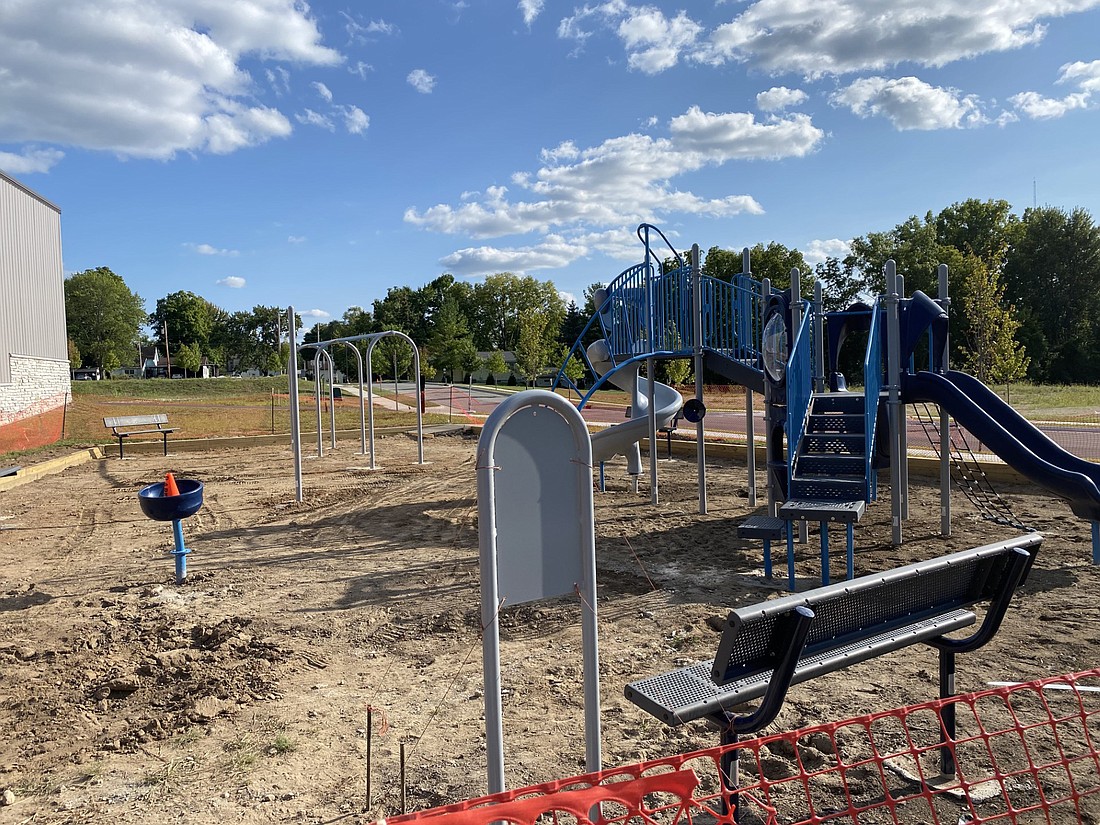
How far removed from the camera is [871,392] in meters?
7.37

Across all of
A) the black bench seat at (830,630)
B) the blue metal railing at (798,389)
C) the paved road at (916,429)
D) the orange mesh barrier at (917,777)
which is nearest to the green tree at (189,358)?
the paved road at (916,429)

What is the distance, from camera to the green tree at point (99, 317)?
2798 inches

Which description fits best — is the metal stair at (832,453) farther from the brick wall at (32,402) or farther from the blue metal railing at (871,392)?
the brick wall at (32,402)

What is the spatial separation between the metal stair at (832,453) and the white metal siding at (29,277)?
2392cm

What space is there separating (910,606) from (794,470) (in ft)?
12.8

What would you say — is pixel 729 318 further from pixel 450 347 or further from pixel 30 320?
pixel 450 347

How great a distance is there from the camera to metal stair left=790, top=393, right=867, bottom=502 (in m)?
6.83

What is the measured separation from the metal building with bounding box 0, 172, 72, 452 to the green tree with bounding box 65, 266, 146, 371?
50.5 metres

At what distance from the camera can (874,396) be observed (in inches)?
295

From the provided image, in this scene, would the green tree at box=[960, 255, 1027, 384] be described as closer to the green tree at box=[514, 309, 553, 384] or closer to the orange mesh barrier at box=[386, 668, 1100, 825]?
the orange mesh barrier at box=[386, 668, 1100, 825]

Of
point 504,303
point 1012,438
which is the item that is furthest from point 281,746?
point 504,303

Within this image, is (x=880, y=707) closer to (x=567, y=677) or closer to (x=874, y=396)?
(x=567, y=677)

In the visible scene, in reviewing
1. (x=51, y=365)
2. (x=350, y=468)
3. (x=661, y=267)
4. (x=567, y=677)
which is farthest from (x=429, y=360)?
(x=567, y=677)

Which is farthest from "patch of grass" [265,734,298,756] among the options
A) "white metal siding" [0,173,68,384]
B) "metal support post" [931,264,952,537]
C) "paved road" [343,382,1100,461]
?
"white metal siding" [0,173,68,384]
